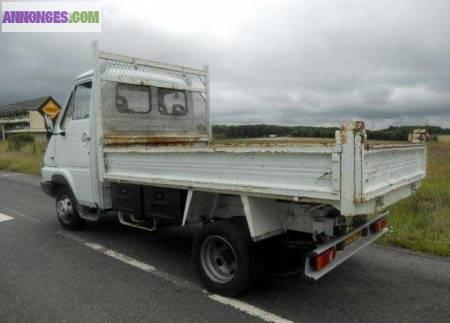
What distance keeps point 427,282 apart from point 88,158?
4.43 metres

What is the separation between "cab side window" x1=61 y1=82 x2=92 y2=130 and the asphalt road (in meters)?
1.82

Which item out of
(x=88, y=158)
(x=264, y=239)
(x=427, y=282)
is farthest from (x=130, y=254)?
(x=427, y=282)

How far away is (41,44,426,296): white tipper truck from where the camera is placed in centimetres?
311

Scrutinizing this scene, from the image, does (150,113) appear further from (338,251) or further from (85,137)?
(338,251)

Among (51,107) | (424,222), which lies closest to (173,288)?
(424,222)

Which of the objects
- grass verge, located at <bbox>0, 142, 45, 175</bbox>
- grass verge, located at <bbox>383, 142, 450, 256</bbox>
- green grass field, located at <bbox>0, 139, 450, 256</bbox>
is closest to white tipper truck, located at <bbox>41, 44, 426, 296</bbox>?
green grass field, located at <bbox>0, 139, 450, 256</bbox>

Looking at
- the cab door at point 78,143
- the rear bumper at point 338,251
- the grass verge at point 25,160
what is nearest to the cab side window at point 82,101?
the cab door at point 78,143

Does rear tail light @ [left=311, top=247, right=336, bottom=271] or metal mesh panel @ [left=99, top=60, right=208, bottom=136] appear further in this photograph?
metal mesh panel @ [left=99, top=60, right=208, bottom=136]

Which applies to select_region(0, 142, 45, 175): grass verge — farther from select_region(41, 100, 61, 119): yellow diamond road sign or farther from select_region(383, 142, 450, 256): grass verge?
select_region(383, 142, 450, 256): grass verge

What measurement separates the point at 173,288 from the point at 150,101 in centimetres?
287

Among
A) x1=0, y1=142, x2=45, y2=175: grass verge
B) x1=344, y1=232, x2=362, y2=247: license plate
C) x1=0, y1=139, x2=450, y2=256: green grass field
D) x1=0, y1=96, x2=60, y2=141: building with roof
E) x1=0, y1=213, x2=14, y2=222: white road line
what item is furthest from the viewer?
x1=0, y1=96, x2=60, y2=141: building with roof

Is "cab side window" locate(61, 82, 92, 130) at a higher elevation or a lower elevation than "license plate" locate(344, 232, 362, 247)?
higher

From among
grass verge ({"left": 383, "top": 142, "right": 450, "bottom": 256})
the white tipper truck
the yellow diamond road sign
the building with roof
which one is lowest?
grass verge ({"left": 383, "top": 142, "right": 450, "bottom": 256})

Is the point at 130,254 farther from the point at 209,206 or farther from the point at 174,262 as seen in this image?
the point at 209,206
